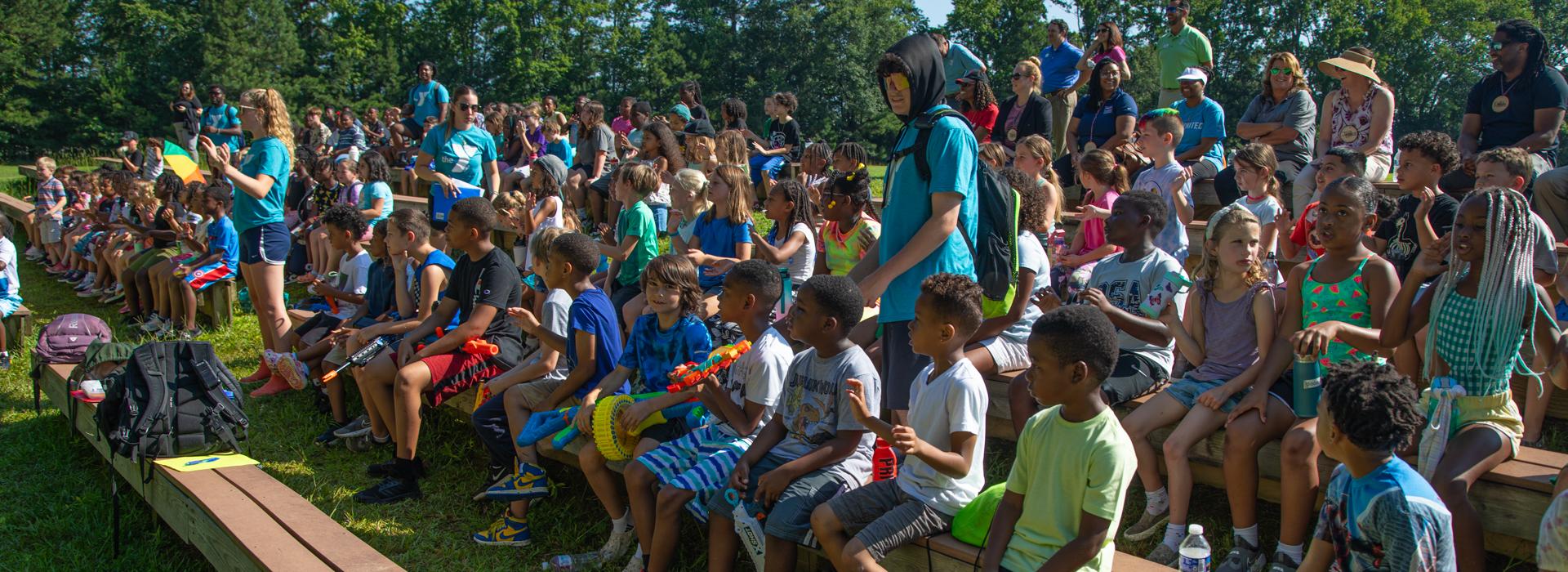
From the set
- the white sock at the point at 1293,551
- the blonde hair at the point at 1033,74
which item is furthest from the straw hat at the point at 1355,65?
the white sock at the point at 1293,551

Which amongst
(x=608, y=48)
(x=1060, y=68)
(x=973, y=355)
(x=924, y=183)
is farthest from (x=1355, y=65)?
(x=608, y=48)

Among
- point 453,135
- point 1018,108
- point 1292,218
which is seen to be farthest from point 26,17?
point 1292,218

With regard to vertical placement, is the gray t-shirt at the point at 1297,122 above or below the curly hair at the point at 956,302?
above

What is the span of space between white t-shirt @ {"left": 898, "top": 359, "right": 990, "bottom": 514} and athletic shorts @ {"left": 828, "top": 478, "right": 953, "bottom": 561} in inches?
1.4

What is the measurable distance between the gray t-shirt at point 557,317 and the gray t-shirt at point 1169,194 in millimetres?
2969

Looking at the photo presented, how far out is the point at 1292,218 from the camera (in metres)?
6.78

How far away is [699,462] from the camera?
3928 mm

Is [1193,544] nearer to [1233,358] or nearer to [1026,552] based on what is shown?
[1026,552]

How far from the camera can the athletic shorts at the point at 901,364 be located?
3705mm

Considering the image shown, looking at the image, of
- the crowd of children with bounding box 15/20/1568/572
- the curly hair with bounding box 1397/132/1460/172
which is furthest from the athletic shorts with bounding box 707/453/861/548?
the curly hair with bounding box 1397/132/1460/172

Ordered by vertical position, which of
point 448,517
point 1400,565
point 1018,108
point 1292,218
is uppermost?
point 1018,108

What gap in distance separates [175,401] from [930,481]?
4003mm

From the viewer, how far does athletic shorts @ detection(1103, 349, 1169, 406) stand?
13.3 feet

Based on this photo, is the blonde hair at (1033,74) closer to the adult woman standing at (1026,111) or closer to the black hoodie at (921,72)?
the adult woman standing at (1026,111)
